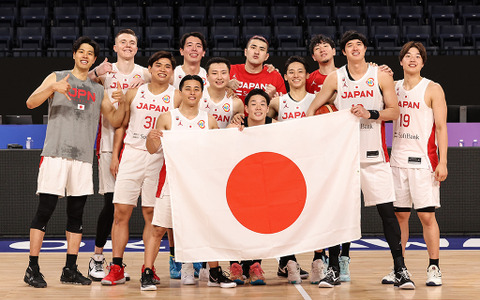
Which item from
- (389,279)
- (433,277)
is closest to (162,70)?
(389,279)

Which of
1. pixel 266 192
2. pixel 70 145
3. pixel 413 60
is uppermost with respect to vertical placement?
pixel 413 60

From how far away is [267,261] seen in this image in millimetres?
6488

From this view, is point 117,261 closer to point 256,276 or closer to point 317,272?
point 256,276

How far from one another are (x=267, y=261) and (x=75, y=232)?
2029mm

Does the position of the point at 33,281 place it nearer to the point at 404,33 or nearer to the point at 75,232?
the point at 75,232

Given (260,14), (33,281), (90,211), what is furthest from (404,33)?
Answer: (33,281)

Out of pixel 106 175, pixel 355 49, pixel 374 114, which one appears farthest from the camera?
pixel 106 175

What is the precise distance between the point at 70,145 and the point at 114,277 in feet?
3.58

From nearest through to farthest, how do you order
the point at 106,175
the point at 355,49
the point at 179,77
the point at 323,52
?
1. the point at 355,49
2. the point at 106,175
3. the point at 323,52
4. the point at 179,77

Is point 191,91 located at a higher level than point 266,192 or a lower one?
higher

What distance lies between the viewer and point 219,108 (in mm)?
5500

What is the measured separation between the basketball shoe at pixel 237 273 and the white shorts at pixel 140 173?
0.81 m

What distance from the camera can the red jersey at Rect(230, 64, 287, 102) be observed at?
577cm

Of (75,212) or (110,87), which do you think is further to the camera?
(110,87)
